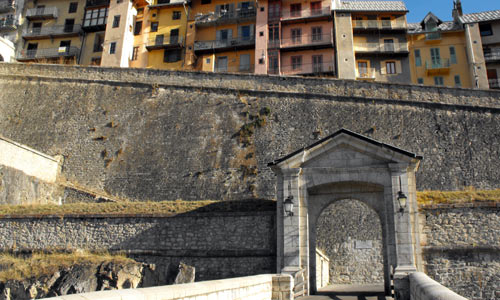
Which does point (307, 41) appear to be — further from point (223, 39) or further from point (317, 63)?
point (223, 39)

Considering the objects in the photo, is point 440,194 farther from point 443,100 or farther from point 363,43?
point 363,43

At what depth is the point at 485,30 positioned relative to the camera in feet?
141

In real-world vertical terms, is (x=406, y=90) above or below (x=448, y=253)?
above

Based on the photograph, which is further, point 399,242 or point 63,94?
point 63,94

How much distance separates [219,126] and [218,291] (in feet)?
71.1

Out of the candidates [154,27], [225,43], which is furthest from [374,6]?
[154,27]

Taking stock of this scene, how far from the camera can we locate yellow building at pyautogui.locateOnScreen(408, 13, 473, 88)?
40250mm

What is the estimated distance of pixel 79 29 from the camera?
47781mm

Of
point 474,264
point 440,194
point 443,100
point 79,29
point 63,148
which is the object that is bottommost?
point 474,264

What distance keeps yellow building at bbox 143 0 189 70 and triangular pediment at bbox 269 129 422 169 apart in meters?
29.0

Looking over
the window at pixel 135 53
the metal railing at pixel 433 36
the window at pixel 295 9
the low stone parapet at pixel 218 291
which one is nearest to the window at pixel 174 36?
the window at pixel 135 53

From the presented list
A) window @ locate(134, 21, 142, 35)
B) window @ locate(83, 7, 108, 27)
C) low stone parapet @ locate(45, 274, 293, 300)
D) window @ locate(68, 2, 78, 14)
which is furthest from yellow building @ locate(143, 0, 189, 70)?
low stone parapet @ locate(45, 274, 293, 300)

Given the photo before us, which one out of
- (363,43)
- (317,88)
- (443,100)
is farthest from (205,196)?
(363,43)

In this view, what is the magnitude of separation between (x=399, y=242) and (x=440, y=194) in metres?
2.83
